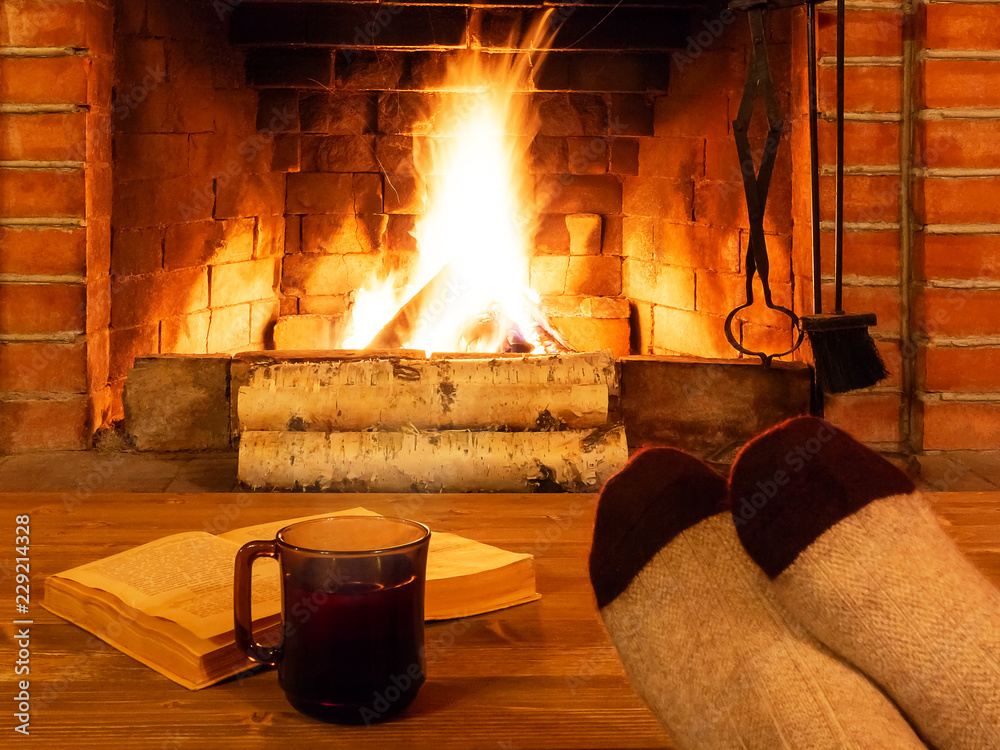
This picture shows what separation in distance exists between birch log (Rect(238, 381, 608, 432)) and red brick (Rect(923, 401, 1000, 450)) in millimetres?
624

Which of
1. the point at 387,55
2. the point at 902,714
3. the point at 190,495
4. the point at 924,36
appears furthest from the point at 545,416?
the point at 387,55

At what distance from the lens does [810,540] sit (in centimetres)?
60

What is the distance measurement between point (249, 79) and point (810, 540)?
6.91 ft

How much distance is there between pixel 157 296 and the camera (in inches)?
84.2

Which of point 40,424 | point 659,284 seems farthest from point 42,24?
point 659,284

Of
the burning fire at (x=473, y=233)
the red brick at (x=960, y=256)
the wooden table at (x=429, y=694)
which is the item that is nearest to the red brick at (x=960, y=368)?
the red brick at (x=960, y=256)

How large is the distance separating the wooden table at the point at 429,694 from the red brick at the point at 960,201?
1231 mm

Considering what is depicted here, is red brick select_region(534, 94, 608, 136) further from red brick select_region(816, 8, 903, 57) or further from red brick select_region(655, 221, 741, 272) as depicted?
red brick select_region(816, 8, 903, 57)

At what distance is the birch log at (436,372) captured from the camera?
5.18 feet

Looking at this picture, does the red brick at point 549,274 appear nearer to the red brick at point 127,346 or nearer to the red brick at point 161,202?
the red brick at point 161,202

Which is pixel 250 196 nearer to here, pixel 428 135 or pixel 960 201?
pixel 428 135

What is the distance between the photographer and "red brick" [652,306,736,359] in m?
2.35

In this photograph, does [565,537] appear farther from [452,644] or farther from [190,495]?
[190,495]

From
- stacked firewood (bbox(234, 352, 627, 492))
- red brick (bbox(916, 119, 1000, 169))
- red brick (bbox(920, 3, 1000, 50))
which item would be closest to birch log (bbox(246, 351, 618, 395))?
stacked firewood (bbox(234, 352, 627, 492))
